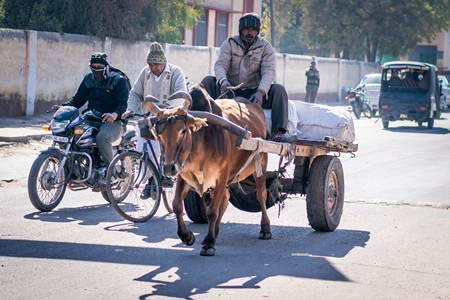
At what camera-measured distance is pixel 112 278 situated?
654 cm

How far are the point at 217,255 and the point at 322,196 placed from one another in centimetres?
185

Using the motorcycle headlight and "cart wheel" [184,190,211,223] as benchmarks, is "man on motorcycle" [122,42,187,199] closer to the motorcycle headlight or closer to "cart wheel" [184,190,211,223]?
the motorcycle headlight

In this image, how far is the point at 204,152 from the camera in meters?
7.41

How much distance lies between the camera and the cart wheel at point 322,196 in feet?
29.3

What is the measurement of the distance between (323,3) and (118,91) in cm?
4100

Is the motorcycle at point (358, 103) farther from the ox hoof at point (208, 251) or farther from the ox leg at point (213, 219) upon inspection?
the ox hoof at point (208, 251)

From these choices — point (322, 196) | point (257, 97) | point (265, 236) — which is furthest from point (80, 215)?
point (322, 196)

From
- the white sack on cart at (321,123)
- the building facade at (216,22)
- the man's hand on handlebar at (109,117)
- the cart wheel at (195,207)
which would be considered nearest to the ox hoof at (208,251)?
the cart wheel at (195,207)

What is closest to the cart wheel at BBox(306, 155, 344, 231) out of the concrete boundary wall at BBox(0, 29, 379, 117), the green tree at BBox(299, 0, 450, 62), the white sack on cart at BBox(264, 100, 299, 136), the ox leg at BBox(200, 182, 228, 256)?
the white sack on cart at BBox(264, 100, 299, 136)

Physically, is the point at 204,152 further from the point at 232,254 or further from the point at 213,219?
the point at 232,254

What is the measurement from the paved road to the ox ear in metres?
1.24

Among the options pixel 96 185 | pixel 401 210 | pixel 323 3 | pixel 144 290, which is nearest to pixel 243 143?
pixel 144 290

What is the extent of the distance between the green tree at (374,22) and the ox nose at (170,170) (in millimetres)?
43021

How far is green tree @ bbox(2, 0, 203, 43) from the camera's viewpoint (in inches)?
947
